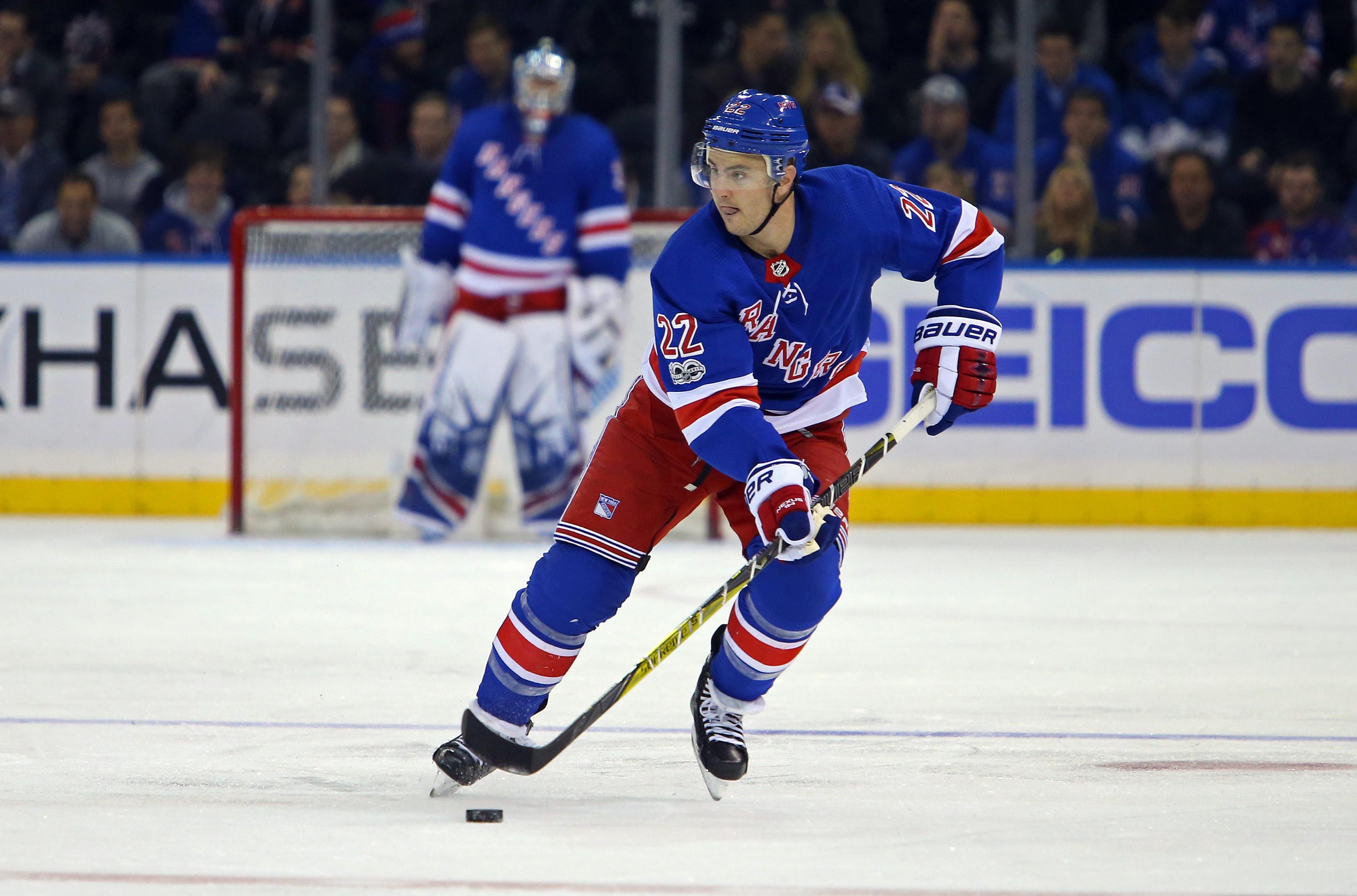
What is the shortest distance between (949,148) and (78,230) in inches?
132

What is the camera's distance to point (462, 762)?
3076mm

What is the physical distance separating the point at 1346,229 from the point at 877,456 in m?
4.85

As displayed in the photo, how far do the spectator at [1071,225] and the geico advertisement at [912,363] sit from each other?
12cm

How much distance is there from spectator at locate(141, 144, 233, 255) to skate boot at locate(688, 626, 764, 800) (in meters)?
5.08

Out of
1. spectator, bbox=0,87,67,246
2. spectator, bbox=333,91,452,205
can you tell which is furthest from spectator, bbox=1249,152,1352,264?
spectator, bbox=0,87,67,246

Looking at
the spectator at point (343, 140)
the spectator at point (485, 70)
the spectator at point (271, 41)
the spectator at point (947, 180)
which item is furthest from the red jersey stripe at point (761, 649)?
the spectator at point (271, 41)

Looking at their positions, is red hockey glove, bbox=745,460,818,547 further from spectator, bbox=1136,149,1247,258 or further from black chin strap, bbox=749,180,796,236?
spectator, bbox=1136,149,1247,258

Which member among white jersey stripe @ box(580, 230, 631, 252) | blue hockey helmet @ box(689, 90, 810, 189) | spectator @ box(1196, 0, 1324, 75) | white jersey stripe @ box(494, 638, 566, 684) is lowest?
white jersey stripe @ box(494, 638, 566, 684)

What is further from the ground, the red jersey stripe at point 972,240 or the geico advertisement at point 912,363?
the red jersey stripe at point 972,240

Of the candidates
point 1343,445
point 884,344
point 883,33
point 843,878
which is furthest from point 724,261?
point 883,33

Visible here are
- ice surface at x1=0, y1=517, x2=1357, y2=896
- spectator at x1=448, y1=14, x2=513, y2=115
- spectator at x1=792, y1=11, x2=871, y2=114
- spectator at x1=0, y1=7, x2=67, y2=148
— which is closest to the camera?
ice surface at x1=0, y1=517, x2=1357, y2=896

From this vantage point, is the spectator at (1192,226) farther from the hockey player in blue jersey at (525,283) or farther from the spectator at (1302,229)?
the hockey player in blue jersey at (525,283)

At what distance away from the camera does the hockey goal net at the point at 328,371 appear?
A: 7.27m

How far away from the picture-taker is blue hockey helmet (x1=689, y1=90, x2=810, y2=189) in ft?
9.98
